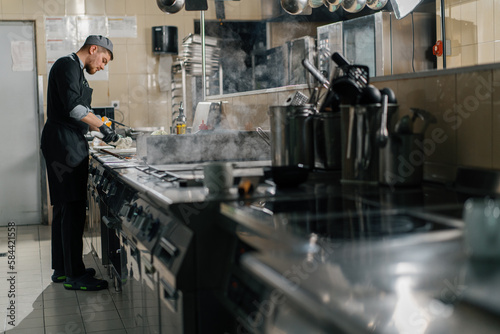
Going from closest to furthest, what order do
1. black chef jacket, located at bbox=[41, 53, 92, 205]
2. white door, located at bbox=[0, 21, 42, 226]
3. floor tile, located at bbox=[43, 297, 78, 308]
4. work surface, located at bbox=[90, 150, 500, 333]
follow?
work surface, located at bbox=[90, 150, 500, 333]
floor tile, located at bbox=[43, 297, 78, 308]
black chef jacket, located at bbox=[41, 53, 92, 205]
white door, located at bbox=[0, 21, 42, 226]

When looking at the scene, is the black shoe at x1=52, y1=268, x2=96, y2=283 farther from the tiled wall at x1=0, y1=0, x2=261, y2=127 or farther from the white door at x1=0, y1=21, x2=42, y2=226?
the tiled wall at x1=0, y1=0, x2=261, y2=127

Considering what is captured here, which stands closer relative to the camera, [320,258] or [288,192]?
[320,258]

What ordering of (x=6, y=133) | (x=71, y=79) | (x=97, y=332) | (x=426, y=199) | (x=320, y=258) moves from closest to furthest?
(x=320, y=258) < (x=426, y=199) < (x=97, y=332) < (x=71, y=79) < (x=6, y=133)

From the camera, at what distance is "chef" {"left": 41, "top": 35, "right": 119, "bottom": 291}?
3.71 metres

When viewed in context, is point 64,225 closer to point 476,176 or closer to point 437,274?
point 476,176

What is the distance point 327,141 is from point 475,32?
8.42 ft

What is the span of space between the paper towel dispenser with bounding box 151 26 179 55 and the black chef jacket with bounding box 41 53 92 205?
262cm

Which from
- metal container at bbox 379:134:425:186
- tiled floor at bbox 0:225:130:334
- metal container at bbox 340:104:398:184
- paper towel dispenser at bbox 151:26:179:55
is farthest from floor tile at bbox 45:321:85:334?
paper towel dispenser at bbox 151:26:179:55

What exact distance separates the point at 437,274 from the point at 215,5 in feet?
19.5

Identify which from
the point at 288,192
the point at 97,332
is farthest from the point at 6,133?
the point at 288,192

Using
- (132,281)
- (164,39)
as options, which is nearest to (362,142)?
(132,281)

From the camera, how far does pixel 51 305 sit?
3.51 metres

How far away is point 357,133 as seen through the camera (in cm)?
189

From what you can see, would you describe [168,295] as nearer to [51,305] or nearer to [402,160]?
[402,160]
